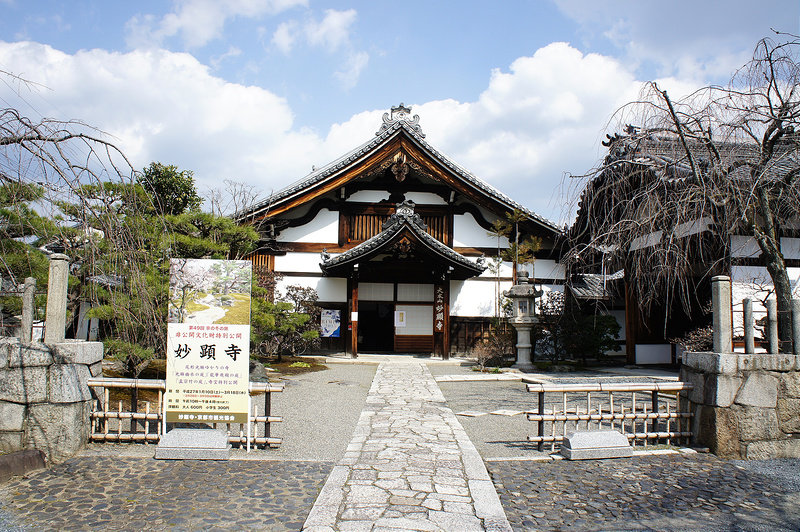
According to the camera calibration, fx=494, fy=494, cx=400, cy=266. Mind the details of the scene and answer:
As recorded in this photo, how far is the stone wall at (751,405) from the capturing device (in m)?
5.58

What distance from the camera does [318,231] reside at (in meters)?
16.2

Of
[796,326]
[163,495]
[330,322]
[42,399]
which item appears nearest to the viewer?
[163,495]

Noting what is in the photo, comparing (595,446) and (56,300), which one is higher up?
(56,300)

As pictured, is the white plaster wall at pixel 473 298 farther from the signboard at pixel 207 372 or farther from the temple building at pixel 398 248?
the signboard at pixel 207 372

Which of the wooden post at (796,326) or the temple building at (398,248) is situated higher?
the temple building at (398,248)

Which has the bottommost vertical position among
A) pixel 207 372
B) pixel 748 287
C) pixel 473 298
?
pixel 207 372

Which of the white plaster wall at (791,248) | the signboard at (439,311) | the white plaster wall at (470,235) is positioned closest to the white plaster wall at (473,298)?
the signboard at (439,311)

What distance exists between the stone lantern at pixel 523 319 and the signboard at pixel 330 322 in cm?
552

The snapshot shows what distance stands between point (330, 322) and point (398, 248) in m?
3.33

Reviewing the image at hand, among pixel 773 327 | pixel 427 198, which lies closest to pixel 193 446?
pixel 773 327

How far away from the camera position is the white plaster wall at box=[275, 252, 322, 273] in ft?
52.1

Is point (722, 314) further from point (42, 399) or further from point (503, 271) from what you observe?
point (503, 271)

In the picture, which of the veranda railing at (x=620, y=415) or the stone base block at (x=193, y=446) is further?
the veranda railing at (x=620, y=415)

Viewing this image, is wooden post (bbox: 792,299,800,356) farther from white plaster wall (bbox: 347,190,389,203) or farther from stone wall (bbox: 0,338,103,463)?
white plaster wall (bbox: 347,190,389,203)
